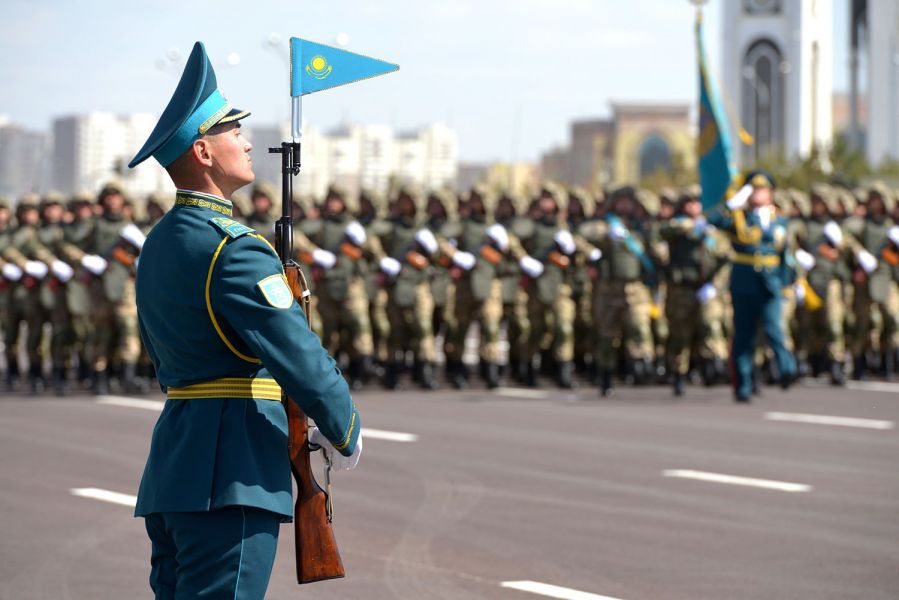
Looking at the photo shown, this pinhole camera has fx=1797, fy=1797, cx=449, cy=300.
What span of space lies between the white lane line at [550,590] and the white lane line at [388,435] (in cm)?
577

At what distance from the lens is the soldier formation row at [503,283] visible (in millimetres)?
18672

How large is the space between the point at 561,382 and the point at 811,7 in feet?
232

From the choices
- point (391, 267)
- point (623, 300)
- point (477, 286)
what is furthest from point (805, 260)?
point (391, 267)

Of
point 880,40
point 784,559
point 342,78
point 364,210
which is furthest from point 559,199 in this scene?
point 880,40

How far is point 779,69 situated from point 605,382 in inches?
2879

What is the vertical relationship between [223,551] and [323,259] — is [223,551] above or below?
below

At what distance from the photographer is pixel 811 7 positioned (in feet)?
284

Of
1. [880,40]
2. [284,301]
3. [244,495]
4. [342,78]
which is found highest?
[880,40]

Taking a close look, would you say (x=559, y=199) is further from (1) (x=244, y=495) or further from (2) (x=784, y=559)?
(1) (x=244, y=495)

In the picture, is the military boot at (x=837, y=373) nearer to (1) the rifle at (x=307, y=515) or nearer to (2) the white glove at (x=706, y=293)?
(2) the white glove at (x=706, y=293)

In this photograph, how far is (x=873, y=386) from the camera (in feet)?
63.6

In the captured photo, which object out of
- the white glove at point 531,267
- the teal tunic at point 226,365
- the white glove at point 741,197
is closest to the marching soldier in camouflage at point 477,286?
the white glove at point 531,267

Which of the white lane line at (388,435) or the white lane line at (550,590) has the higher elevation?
the white lane line at (388,435)

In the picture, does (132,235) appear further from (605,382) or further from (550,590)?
(550,590)
